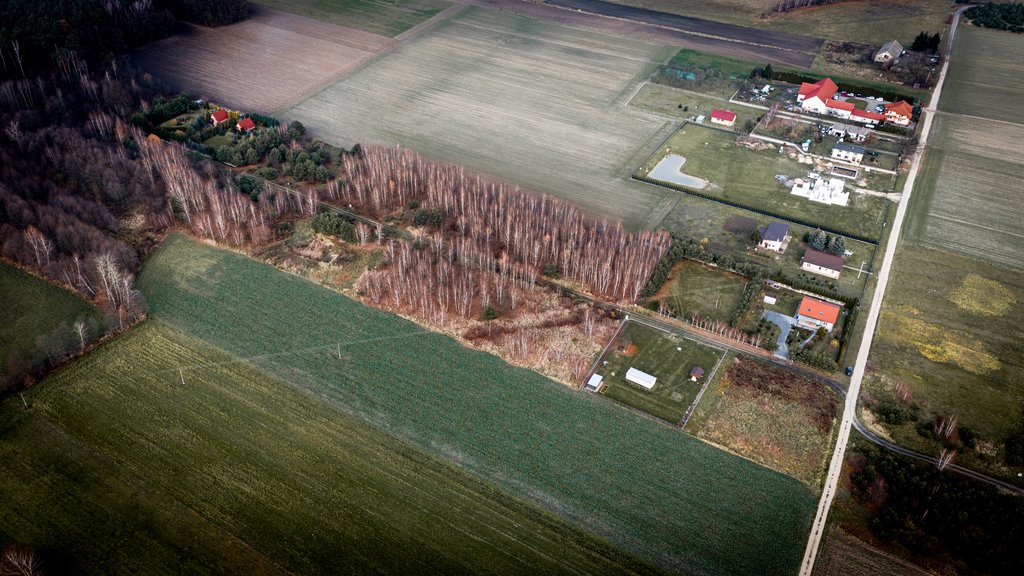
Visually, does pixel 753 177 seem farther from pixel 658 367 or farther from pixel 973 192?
pixel 658 367

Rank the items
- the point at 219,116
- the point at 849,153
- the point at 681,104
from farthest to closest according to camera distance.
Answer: the point at 681,104, the point at 219,116, the point at 849,153

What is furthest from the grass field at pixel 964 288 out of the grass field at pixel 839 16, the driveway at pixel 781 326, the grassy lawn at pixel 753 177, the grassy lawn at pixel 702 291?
the grass field at pixel 839 16

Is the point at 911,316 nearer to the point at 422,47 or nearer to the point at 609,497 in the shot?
the point at 609,497

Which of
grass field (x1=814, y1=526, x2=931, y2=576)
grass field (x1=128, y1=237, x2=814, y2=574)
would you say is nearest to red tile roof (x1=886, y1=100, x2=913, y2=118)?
grass field (x1=128, y1=237, x2=814, y2=574)

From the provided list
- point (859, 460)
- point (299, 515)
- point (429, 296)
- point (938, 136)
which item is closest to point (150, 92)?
point (429, 296)

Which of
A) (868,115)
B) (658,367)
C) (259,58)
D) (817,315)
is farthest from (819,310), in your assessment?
(259,58)

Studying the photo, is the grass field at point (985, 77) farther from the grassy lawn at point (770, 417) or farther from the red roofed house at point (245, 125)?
the red roofed house at point (245, 125)
